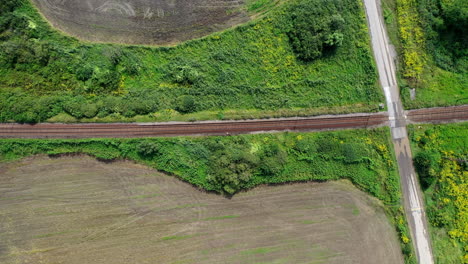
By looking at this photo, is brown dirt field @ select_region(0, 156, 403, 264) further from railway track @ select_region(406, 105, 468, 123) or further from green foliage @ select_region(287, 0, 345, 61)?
green foliage @ select_region(287, 0, 345, 61)

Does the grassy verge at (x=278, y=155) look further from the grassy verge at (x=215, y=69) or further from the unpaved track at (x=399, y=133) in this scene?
the grassy verge at (x=215, y=69)

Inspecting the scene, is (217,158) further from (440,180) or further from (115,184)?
(440,180)

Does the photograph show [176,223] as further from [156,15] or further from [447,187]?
[447,187]

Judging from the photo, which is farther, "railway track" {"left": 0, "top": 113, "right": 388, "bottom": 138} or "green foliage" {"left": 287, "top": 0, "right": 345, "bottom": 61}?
"railway track" {"left": 0, "top": 113, "right": 388, "bottom": 138}

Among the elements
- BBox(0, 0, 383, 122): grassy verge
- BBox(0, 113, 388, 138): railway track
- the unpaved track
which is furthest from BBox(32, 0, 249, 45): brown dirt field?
the unpaved track

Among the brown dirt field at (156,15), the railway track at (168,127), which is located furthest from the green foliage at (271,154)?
the brown dirt field at (156,15)

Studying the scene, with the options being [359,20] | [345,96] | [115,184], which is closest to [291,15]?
[359,20]
